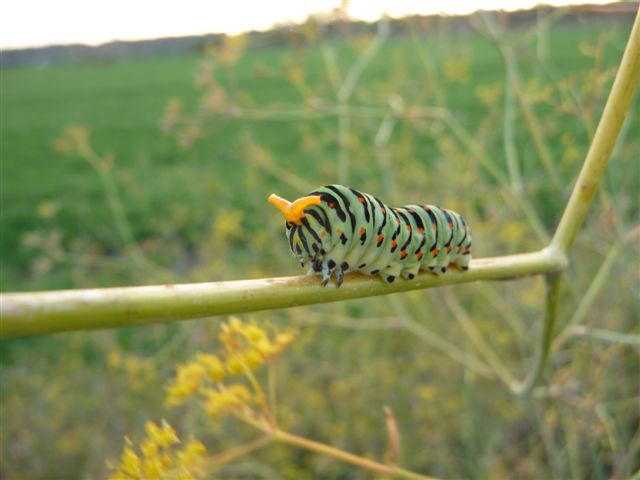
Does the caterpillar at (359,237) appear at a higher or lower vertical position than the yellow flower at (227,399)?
higher

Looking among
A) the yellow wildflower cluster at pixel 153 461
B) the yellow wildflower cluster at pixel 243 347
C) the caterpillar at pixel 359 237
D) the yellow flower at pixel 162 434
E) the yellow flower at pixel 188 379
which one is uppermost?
the caterpillar at pixel 359 237

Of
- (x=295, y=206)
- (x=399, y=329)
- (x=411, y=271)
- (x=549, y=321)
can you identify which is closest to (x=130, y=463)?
(x=295, y=206)

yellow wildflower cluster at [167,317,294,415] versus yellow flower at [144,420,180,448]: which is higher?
yellow wildflower cluster at [167,317,294,415]

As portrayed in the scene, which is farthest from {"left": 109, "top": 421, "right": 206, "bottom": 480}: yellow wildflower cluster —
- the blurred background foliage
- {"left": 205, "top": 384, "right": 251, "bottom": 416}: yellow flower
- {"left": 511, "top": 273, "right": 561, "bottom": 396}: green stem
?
the blurred background foliage

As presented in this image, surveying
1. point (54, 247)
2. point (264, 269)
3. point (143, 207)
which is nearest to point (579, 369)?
point (54, 247)

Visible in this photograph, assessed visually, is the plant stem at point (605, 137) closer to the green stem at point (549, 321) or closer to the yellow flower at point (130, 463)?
the green stem at point (549, 321)

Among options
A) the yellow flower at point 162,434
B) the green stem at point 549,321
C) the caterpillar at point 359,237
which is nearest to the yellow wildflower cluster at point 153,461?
the yellow flower at point 162,434

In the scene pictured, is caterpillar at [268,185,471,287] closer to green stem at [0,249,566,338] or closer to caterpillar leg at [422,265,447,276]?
caterpillar leg at [422,265,447,276]

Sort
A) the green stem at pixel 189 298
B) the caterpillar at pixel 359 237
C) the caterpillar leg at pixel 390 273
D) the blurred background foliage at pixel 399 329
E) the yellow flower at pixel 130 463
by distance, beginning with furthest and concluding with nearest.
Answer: the blurred background foliage at pixel 399 329 → the caterpillar at pixel 359 237 → the caterpillar leg at pixel 390 273 → the yellow flower at pixel 130 463 → the green stem at pixel 189 298
